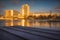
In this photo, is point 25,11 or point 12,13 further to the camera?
point 25,11

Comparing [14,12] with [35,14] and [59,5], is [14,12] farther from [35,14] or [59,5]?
[59,5]

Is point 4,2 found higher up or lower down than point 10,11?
higher up

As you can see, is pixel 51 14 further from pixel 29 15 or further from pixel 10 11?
pixel 10 11

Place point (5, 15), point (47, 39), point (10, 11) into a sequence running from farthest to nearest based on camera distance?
point (5, 15), point (10, 11), point (47, 39)

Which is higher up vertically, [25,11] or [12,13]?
[25,11]

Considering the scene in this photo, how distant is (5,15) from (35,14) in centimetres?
286

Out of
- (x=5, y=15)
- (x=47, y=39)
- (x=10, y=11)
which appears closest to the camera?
(x=47, y=39)

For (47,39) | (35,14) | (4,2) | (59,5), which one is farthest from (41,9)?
(47,39)

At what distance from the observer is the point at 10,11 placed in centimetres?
1286

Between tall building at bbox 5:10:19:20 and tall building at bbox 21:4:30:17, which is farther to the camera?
tall building at bbox 21:4:30:17

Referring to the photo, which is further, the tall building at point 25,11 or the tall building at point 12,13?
the tall building at point 25,11

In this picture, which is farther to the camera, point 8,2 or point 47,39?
point 8,2

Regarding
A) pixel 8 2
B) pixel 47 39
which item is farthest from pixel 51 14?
pixel 47 39

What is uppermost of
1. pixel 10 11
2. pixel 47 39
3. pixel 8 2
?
pixel 8 2
